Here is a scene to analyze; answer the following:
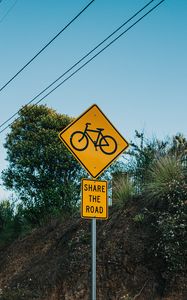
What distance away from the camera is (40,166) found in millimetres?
22750

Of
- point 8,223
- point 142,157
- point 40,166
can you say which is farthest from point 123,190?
point 40,166

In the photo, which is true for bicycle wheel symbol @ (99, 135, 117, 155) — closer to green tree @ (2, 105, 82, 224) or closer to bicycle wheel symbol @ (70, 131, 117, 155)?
bicycle wheel symbol @ (70, 131, 117, 155)

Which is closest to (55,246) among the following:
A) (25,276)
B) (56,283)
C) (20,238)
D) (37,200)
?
(25,276)

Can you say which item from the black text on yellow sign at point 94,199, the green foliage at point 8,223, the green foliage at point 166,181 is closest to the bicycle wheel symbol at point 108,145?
the black text on yellow sign at point 94,199

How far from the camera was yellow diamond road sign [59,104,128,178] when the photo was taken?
7797mm

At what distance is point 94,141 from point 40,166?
15023 mm

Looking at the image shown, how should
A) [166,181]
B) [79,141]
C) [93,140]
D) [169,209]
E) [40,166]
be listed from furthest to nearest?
[40,166], [166,181], [169,209], [93,140], [79,141]

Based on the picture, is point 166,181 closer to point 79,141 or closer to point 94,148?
point 94,148

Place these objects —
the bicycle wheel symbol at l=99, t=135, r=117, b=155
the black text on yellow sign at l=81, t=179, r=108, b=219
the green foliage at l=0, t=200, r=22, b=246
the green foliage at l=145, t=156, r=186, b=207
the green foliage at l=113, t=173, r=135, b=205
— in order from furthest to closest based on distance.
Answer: the green foliage at l=0, t=200, r=22, b=246, the green foliage at l=113, t=173, r=135, b=205, the green foliage at l=145, t=156, r=186, b=207, the bicycle wheel symbol at l=99, t=135, r=117, b=155, the black text on yellow sign at l=81, t=179, r=108, b=219

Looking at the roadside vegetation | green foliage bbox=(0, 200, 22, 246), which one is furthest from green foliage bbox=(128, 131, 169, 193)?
green foliage bbox=(0, 200, 22, 246)

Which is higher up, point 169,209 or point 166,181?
point 166,181

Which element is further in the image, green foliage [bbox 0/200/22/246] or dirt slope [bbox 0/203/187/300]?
green foliage [bbox 0/200/22/246]

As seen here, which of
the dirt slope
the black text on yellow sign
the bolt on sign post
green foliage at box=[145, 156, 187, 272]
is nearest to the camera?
the black text on yellow sign

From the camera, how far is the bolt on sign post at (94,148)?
7.52 m
